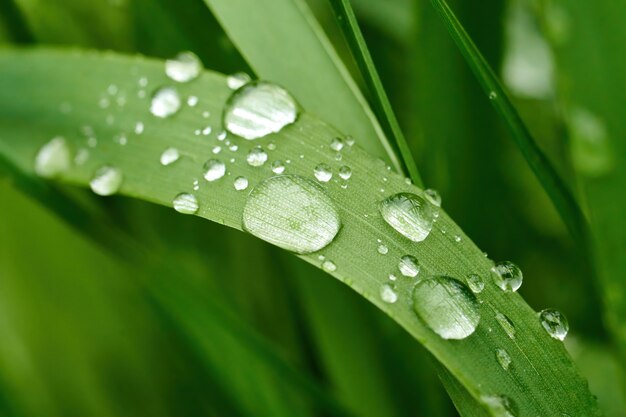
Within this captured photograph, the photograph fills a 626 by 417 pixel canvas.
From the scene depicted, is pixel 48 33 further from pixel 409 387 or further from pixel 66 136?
pixel 409 387

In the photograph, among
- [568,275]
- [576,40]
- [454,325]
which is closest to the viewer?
[454,325]

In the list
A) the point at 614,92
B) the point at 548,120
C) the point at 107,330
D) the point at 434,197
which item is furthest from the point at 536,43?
the point at 107,330

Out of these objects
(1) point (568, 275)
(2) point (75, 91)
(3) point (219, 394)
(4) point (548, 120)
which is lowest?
(3) point (219, 394)

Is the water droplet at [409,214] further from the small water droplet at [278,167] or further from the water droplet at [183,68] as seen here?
the water droplet at [183,68]

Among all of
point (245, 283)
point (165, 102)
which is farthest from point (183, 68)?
point (245, 283)

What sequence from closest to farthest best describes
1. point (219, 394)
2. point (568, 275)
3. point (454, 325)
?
point (454, 325)
point (219, 394)
point (568, 275)

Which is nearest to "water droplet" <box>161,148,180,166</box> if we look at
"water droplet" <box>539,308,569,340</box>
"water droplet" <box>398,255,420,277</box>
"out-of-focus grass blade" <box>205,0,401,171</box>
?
"out-of-focus grass blade" <box>205,0,401,171</box>

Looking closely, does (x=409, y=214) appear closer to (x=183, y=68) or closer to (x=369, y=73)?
(x=369, y=73)

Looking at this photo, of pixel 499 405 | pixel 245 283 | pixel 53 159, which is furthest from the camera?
pixel 245 283
